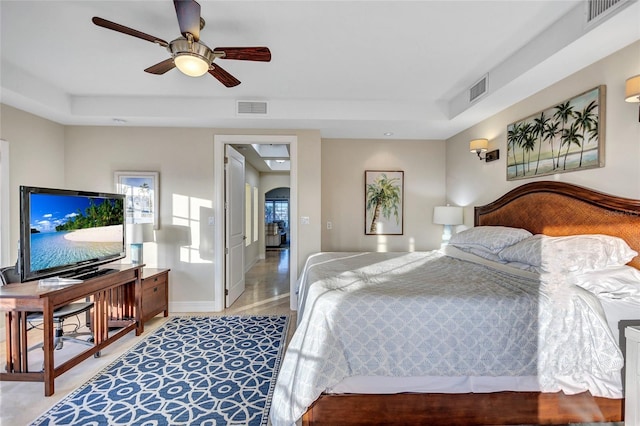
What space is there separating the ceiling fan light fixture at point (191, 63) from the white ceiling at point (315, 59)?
0.35 metres

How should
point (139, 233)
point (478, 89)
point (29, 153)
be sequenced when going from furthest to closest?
1. point (139, 233)
2. point (29, 153)
3. point (478, 89)

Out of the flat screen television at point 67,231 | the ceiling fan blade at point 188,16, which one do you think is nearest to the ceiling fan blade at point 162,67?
the ceiling fan blade at point 188,16

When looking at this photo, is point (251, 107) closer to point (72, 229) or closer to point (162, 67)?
point (162, 67)

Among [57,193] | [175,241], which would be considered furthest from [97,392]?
[175,241]

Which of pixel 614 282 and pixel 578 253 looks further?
pixel 578 253

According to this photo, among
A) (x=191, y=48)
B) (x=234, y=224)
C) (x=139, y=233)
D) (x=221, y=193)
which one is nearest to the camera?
(x=191, y=48)

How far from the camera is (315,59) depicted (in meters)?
2.57

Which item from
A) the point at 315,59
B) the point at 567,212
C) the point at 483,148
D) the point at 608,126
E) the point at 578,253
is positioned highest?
the point at 315,59

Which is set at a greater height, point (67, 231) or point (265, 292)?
point (67, 231)

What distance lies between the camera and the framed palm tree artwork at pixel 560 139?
7.02ft

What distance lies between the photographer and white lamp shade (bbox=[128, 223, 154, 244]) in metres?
3.39

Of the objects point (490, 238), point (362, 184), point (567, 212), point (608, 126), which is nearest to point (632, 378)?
point (567, 212)

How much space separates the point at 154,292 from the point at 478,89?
4.14 m

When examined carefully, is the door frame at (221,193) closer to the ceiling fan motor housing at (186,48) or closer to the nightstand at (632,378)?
the ceiling fan motor housing at (186,48)
